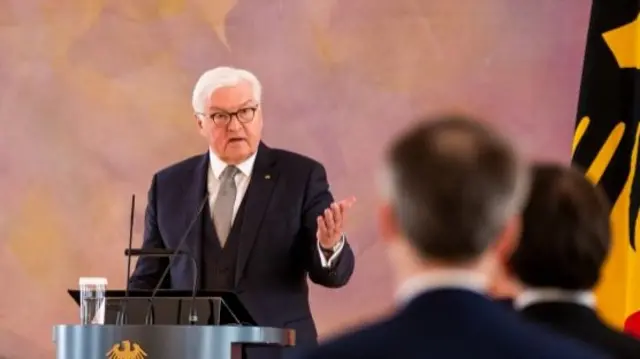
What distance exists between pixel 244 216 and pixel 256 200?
72 mm

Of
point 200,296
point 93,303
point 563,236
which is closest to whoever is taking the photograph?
point 563,236

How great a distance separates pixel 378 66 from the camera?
5.35 meters

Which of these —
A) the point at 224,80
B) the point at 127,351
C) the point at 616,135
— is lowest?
the point at 127,351

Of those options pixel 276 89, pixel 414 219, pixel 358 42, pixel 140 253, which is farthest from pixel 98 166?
pixel 414 219

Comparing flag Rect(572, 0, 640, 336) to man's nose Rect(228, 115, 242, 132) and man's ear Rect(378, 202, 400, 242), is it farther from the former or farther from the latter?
man's ear Rect(378, 202, 400, 242)

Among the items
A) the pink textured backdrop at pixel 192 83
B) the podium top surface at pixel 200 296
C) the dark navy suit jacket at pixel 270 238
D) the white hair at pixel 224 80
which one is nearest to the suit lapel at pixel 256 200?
the dark navy suit jacket at pixel 270 238

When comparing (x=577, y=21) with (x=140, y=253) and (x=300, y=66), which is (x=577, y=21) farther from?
(x=140, y=253)

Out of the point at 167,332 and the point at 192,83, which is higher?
the point at 192,83

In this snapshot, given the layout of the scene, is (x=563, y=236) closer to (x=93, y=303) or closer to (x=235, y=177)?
(x=93, y=303)

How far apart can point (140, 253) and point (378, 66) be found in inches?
77.9

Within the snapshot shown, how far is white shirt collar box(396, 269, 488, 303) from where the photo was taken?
146 centimetres

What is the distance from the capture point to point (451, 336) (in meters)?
1.43

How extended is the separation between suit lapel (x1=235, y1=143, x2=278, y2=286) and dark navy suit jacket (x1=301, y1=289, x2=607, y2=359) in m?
2.69

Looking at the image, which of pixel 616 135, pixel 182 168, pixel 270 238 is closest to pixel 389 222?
pixel 270 238
